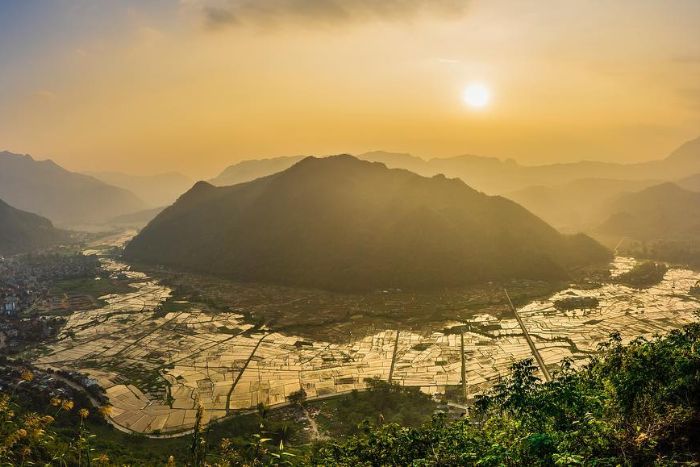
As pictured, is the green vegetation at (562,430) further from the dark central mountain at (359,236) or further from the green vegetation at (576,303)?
the dark central mountain at (359,236)

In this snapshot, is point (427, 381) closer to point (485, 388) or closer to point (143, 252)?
point (485, 388)

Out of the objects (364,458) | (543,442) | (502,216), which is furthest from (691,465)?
(502,216)

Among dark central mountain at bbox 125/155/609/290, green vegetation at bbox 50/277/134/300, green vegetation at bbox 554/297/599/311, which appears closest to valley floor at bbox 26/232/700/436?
green vegetation at bbox 554/297/599/311

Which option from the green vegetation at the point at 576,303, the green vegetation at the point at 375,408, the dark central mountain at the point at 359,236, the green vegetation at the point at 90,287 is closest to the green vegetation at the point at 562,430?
the green vegetation at the point at 375,408

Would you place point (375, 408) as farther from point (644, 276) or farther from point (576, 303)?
point (644, 276)

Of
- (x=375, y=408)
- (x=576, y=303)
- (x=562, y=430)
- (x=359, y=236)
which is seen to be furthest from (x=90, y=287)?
(x=562, y=430)

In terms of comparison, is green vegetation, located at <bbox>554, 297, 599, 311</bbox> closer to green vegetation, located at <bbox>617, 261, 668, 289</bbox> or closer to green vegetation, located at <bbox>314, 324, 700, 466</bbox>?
green vegetation, located at <bbox>617, 261, 668, 289</bbox>
